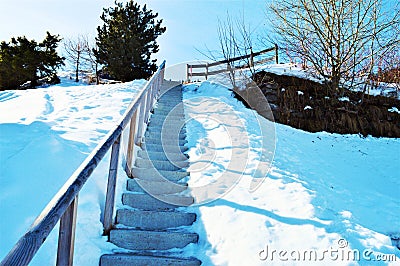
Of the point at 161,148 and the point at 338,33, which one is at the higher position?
the point at 338,33

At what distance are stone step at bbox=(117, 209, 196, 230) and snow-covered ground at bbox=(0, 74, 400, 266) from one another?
0.21 metres

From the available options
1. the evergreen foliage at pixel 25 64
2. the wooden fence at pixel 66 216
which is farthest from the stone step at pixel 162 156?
the evergreen foliage at pixel 25 64

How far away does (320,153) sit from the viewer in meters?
5.77

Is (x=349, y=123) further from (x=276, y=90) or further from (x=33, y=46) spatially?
(x=33, y=46)

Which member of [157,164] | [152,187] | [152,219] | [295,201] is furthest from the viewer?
[157,164]

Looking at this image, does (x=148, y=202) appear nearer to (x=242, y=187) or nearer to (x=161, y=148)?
(x=242, y=187)

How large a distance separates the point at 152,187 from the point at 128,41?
11877 mm

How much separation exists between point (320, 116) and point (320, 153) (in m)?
2.39

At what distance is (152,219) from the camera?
296cm

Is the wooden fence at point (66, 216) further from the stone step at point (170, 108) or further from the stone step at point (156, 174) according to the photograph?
the stone step at point (170, 108)

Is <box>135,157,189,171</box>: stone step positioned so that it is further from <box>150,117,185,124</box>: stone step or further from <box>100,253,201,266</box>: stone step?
<box>150,117,185,124</box>: stone step

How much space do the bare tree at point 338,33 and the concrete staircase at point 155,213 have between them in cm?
595

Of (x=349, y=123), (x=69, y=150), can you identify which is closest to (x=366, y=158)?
(x=349, y=123)

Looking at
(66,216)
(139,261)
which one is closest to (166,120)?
(139,261)
